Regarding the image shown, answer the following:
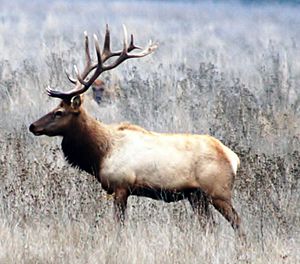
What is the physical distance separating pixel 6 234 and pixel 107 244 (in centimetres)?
83

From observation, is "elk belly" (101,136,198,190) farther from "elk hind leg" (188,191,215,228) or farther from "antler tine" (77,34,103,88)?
"antler tine" (77,34,103,88)

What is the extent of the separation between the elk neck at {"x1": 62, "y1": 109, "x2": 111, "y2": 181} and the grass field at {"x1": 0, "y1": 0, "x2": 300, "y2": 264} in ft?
0.57

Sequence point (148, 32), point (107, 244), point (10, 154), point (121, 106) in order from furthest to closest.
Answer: point (148, 32), point (121, 106), point (10, 154), point (107, 244)

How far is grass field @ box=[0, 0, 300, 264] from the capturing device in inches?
327

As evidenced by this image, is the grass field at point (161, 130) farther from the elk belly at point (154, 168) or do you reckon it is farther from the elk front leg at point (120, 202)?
the elk belly at point (154, 168)

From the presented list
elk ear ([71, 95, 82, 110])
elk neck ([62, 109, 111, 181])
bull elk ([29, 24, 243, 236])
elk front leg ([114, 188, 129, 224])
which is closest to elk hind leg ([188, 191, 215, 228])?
bull elk ([29, 24, 243, 236])

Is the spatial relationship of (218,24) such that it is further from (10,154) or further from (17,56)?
(10,154)

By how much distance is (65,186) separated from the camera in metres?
9.70

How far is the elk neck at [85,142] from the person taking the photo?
986 cm

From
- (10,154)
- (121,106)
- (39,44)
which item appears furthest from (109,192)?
(39,44)

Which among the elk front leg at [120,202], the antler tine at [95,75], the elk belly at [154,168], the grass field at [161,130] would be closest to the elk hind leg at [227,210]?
the grass field at [161,130]

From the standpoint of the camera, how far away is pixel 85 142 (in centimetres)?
996

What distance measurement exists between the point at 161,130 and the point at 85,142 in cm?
353

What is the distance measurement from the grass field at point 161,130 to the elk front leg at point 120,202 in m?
0.08
